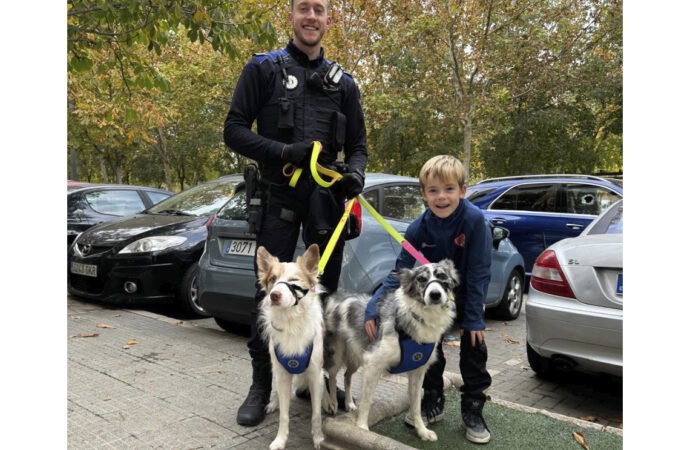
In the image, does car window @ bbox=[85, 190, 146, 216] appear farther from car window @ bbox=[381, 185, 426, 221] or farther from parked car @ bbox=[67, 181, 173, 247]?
car window @ bbox=[381, 185, 426, 221]

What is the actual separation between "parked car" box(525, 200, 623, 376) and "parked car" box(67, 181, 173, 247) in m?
6.94

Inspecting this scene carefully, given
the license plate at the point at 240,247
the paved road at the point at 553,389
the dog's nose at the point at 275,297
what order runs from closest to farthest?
the dog's nose at the point at 275,297
the paved road at the point at 553,389
the license plate at the point at 240,247

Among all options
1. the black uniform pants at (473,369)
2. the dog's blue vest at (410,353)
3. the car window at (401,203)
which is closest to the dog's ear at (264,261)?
the dog's blue vest at (410,353)

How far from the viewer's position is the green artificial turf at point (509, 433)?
3133 mm

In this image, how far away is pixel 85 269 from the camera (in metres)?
6.94

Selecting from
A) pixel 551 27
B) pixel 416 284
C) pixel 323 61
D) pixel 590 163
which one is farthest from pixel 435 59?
pixel 416 284

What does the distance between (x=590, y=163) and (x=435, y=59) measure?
12.5m

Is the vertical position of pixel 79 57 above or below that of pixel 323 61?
above

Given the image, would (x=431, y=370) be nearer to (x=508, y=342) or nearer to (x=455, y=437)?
(x=455, y=437)

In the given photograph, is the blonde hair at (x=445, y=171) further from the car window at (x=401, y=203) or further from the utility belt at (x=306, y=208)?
the car window at (x=401, y=203)

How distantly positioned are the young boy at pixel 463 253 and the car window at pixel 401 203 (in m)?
2.04

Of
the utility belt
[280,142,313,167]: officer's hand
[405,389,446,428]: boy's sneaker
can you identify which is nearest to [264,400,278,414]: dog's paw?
[405,389,446,428]: boy's sneaker

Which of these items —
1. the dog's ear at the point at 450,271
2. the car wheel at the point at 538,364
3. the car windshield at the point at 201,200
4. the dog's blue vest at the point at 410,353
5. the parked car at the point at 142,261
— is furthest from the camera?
the car windshield at the point at 201,200

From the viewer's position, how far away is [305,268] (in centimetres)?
289
